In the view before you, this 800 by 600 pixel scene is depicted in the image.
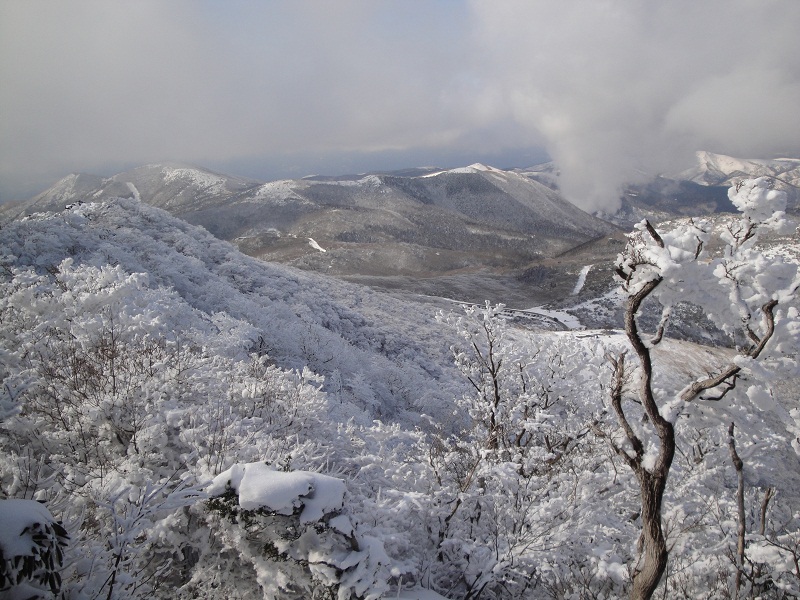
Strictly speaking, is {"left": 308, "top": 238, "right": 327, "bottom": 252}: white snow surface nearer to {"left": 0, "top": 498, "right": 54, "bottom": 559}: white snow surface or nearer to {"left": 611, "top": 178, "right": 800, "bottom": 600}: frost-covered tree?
{"left": 611, "top": 178, "right": 800, "bottom": 600}: frost-covered tree

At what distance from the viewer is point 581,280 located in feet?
208

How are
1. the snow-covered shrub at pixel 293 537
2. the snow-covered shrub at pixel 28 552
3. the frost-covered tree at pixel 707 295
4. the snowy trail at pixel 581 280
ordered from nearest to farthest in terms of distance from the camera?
1. the snow-covered shrub at pixel 28 552
2. the frost-covered tree at pixel 707 295
3. the snow-covered shrub at pixel 293 537
4. the snowy trail at pixel 581 280

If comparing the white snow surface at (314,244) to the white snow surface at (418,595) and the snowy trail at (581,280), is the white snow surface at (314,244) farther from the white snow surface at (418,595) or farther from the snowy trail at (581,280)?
the white snow surface at (418,595)

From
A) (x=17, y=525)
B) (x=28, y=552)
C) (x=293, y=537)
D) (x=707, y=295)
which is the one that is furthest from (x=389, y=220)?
(x=28, y=552)

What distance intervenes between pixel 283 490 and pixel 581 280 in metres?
65.8

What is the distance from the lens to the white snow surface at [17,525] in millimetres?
3121

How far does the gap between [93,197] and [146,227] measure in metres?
181

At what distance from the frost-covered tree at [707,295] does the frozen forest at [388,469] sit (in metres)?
0.03

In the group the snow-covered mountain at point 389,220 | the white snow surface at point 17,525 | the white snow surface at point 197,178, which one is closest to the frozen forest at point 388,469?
the white snow surface at point 17,525

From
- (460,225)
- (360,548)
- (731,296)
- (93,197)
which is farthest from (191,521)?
(93,197)

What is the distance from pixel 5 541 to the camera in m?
3.12

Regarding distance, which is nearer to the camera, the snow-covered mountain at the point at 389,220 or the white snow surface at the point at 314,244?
the snow-covered mountain at the point at 389,220

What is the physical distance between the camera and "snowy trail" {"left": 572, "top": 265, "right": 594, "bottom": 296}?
58.3 meters

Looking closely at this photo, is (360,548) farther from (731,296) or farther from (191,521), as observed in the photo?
(731,296)
